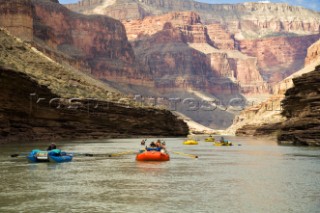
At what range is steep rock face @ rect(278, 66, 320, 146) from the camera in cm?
→ 8050

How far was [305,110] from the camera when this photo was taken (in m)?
84.2

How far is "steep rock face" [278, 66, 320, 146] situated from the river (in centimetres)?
3159

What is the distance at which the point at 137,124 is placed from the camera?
141 m

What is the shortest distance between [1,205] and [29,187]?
6.25m

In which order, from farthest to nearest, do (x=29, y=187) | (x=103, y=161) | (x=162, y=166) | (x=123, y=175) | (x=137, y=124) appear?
(x=137, y=124) → (x=103, y=161) → (x=162, y=166) → (x=123, y=175) → (x=29, y=187)

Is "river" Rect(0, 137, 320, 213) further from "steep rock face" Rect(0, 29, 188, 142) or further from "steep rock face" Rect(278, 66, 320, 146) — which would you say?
"steep rock face" Rect(0, 29, 188, 142)

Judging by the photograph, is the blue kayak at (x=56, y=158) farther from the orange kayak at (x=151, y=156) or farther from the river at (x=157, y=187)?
the orange kayak at (x=151, y=156)

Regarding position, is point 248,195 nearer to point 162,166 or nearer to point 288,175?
point 288,175

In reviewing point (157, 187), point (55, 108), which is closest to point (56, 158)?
point (157, 187)

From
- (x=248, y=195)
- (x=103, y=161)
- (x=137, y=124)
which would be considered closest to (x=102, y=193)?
(x=248, y=195)

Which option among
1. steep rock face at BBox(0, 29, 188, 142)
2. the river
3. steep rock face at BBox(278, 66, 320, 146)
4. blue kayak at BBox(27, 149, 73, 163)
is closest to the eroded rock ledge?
steep rock face at BBox(0, 29, 188, 142)

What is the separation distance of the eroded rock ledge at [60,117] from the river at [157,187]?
140 ft

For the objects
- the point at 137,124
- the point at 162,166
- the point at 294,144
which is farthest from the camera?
the point at 137,124

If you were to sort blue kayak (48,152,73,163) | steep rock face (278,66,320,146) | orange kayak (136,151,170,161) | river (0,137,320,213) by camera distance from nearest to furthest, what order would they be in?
river (0,137,320,213) < blue kayak (48,152,73,163) < orange kayak (136,151,170,161) < steep rock face (278,66,320,146)
